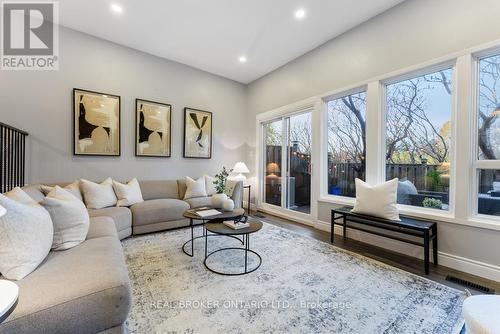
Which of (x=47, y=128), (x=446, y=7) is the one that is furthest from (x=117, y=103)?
(x=446, y=7)

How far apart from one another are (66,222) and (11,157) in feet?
6.67

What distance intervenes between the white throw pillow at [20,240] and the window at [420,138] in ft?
12.1

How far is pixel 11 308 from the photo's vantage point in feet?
2.84

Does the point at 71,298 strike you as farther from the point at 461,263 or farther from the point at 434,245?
the point at 461,263

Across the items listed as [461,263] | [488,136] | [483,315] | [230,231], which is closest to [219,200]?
[230,231]

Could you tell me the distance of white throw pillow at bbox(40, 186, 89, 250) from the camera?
1.64 metres

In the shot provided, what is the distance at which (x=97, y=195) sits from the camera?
3.19 metres

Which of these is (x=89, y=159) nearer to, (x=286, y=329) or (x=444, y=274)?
(x=286, y=329)

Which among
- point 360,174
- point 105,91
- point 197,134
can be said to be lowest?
point 360,174

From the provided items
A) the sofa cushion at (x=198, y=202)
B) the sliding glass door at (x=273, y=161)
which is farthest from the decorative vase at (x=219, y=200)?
the sliding glass door at (x=273, y=161)

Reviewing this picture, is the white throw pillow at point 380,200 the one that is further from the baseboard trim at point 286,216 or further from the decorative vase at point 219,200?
the decorative vase at point 219,200

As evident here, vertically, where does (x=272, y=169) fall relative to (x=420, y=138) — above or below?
below

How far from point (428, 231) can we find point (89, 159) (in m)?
4.88

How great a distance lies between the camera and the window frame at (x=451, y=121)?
2414mm
